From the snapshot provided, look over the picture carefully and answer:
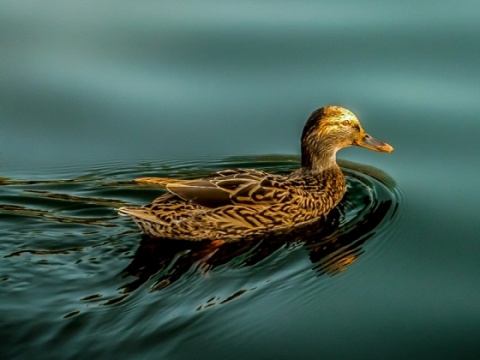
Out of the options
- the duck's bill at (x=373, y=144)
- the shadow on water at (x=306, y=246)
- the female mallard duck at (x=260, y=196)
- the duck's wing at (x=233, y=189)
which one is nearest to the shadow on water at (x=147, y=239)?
the shadow on water at (x=306, y=246)

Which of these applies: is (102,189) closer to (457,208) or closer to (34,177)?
(34,177)

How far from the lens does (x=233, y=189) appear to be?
27.6 ft

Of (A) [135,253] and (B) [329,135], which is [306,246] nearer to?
(A) [135,253]

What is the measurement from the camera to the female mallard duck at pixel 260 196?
8.16 m

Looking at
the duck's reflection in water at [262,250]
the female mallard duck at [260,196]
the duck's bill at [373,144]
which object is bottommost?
the duck's reflection in water at [262,250]

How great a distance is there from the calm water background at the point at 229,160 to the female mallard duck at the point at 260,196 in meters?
0.31

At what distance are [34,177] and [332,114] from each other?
8.61 feet

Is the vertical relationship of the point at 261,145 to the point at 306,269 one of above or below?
above

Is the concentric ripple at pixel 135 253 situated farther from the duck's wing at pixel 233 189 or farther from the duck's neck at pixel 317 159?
the duck's wing at pixel 233 189

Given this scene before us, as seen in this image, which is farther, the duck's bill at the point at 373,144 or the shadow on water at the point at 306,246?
the duck's bill at the point at 373,144

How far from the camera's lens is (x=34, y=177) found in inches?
348

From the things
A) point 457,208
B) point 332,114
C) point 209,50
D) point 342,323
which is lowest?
point 342,323

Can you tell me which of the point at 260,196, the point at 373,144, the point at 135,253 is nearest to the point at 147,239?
the point at 135,253

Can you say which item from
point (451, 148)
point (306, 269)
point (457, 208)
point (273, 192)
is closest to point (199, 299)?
point (306, 269)
